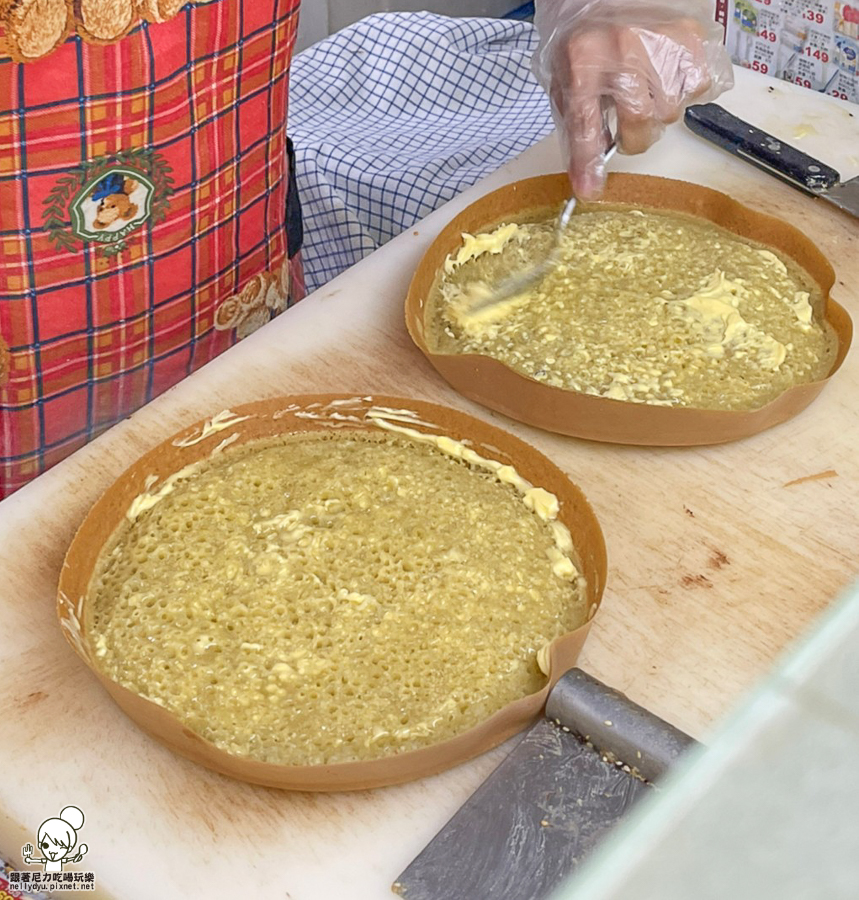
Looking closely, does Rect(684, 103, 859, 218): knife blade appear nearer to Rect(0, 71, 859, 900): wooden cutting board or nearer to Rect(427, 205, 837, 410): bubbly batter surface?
Rect(0, 71, 859, 900): wooden cutting board

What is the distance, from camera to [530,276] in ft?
4.00

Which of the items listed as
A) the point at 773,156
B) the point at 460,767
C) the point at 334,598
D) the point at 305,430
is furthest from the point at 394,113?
the point at 460,767

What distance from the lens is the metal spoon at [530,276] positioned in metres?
1.19

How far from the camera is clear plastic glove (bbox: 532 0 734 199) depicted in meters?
1.19

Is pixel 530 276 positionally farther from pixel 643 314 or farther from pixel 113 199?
pixel 113 199

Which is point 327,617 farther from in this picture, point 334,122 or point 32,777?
point 334,122

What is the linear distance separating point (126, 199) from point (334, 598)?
0.46 meters

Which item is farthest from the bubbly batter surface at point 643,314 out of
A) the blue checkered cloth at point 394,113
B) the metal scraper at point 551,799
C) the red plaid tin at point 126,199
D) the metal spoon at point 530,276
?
the blue checkered cloth at point 394,113

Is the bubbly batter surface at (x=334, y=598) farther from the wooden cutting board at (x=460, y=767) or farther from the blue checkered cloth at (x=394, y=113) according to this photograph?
the blue checkered cloth at (x=394, y=113)

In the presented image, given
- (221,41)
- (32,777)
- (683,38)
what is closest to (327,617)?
(32,777)

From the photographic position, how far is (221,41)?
1059 mm

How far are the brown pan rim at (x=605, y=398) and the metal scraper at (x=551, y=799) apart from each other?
0.98 feet

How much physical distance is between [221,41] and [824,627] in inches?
34.6

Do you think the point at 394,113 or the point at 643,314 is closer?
the point at 643,314
